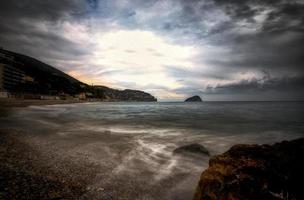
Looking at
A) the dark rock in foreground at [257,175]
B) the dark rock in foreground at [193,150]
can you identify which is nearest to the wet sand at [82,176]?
the dark rock in foreground at [193,150]

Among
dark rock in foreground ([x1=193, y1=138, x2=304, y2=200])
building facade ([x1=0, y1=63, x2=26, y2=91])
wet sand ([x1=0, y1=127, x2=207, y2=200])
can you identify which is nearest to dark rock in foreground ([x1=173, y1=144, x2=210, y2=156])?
wet sand ([x1=0, y1=127, x2=207, y2=200])

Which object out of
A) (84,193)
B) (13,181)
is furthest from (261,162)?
(13,181)

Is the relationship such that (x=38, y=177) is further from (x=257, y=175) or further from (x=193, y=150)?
(x=193, y=150)

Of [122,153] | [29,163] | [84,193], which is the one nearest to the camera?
[84,193]

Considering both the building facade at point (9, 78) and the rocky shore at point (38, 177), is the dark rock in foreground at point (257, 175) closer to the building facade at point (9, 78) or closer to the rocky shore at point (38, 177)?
the rocky shore at point (38, 177)

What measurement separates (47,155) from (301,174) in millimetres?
8823

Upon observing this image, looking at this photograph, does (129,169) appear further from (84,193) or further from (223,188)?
(223,188)

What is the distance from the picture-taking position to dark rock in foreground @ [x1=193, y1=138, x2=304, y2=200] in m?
3.51

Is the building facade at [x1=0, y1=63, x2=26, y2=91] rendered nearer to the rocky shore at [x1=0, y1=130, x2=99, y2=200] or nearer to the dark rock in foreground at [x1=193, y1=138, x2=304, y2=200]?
the rocky shore at [x1=0, y1=130, x2=99, y2=200]

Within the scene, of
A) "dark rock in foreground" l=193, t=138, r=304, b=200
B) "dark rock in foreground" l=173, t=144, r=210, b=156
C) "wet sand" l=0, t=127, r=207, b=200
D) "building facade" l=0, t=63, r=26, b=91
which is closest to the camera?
"dark rock in foreground" l=193, t=138, r=304, b=200

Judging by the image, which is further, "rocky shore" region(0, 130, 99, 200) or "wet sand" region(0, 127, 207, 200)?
"wet sand" region(0, 127, 207, 200)

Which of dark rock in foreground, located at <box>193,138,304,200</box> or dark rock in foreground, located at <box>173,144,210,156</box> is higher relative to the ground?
dark rock in foreground, located at <box>193,138,304,200</box>

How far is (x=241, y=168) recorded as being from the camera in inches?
158

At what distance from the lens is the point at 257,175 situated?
12.5 feet
